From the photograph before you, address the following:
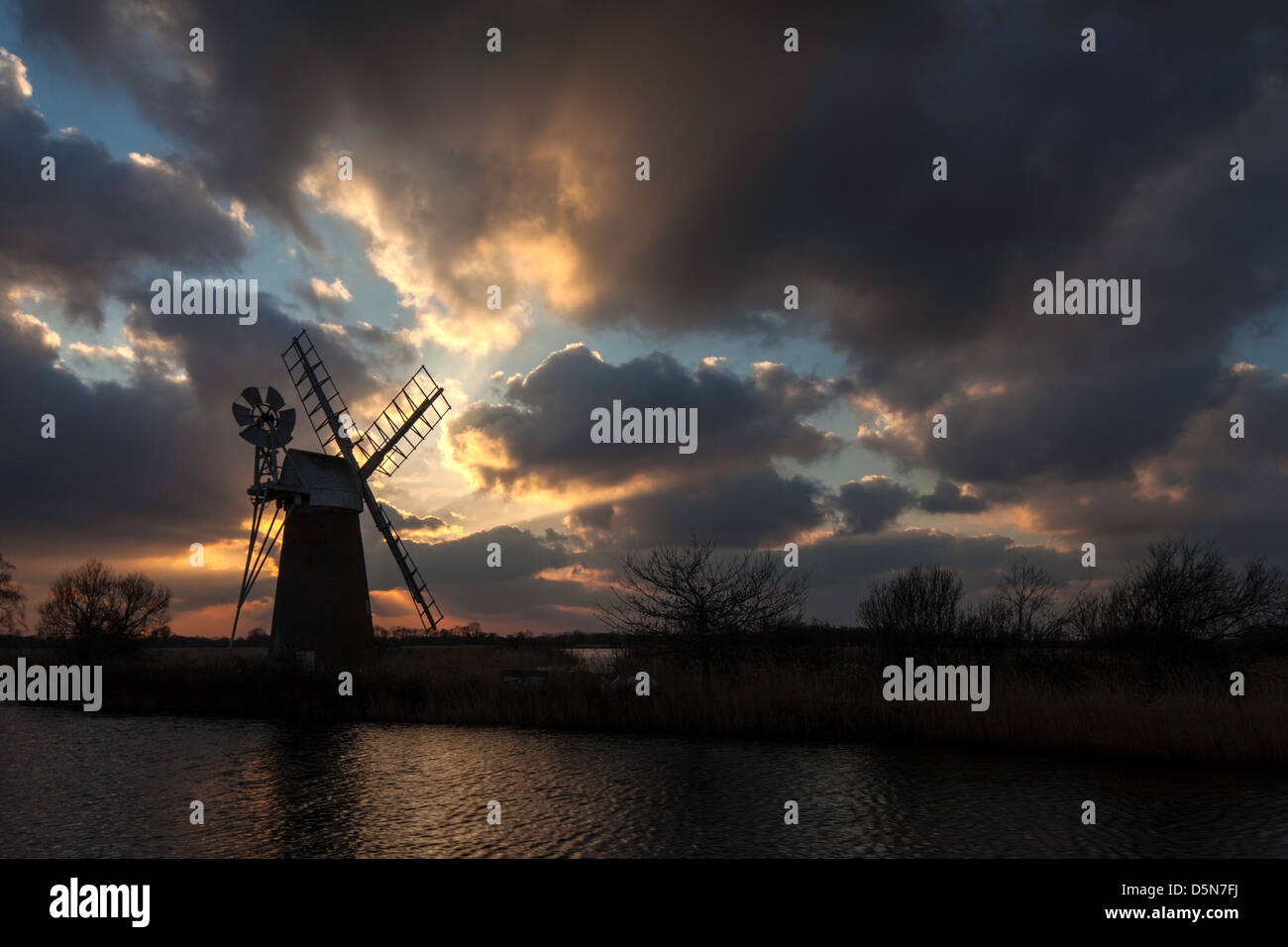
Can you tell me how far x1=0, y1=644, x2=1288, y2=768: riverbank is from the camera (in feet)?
53.9

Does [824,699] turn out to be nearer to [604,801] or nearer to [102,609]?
[604,801]

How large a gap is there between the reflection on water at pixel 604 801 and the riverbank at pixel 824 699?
43.8 inches

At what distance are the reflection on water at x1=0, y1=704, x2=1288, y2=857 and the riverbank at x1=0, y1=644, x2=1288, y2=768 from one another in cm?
111

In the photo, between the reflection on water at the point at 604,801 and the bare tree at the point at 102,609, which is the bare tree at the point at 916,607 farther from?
the bare tree at the point at 102,609

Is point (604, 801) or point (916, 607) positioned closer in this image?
point (604, 801)

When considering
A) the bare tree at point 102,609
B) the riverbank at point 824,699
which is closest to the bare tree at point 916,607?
the riverbank at point 824,699

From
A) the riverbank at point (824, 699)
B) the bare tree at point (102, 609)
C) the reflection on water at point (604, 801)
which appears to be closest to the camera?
the reflection on water at point (604, 801)

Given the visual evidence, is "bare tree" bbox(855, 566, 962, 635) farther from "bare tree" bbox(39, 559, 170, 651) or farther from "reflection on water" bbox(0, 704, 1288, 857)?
"bare tree" bbox(39, 559, 170, 651)

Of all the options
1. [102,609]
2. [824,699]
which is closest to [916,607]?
[824,699]

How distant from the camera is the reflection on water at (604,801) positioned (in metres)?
9.94

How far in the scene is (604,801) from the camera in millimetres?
12281

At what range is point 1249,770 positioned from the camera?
15.0 m

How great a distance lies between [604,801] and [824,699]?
9489 millimetres
